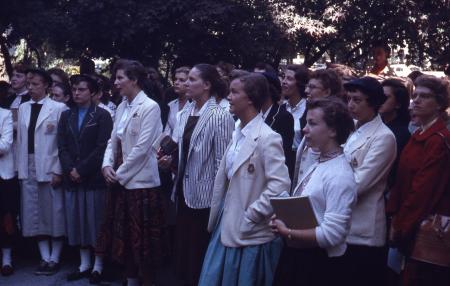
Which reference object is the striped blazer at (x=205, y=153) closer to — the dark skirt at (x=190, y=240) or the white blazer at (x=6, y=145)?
the dark skirt at (x=190, y=240)

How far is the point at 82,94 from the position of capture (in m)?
7.14

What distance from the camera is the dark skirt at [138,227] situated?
6.31m

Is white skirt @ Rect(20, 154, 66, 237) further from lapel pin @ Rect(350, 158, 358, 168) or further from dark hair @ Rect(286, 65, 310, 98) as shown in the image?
lapel pin @ Rect(350, 158, 358, 168)

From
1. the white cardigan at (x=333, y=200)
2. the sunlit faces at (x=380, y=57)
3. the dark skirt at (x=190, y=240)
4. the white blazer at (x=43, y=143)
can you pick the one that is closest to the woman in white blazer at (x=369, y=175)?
the white cardigan at (x=333, y=200)

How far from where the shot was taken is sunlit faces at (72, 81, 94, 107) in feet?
23.4

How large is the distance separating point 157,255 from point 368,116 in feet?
8.27

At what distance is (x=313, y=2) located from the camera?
48.0ft

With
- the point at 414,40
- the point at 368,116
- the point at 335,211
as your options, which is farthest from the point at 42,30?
the point at 414,40

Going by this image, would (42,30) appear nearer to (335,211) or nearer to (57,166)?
(57,166)

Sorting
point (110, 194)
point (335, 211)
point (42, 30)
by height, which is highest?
point (42, 30)

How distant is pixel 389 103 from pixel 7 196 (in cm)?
417

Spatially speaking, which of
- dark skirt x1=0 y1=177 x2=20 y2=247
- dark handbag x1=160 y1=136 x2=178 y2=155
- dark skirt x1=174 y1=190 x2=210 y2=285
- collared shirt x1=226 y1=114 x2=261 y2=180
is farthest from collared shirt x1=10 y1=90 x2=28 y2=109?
collared shirt x1=226 y1=114 x2=261 y2=180

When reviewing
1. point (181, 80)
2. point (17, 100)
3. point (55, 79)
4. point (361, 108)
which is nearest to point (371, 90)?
point (361, 108)

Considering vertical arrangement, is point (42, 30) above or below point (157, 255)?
above
